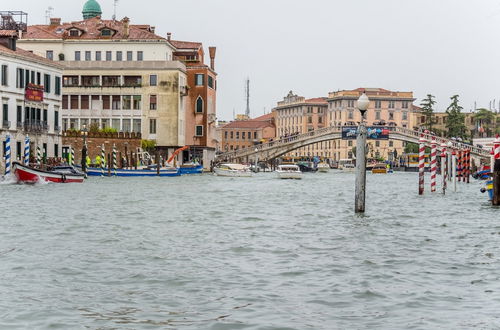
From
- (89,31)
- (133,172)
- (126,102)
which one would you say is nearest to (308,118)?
(89,31)

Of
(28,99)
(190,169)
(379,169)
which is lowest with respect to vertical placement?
(379,169)

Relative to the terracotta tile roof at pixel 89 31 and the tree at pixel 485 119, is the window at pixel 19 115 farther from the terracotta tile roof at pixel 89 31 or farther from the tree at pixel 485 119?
the tree at pixel 485 119

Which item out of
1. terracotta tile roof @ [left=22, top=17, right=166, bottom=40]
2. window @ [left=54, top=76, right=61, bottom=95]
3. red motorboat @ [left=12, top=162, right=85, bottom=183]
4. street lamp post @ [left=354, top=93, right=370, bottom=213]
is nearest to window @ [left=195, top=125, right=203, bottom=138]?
terracotta tile roof @ [left=22, top=17, right=166, bottom=40]

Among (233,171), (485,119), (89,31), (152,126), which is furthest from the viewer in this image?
(485,119)

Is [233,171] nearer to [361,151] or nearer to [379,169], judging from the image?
[379,169]

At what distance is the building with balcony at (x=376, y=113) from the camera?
128250 mm

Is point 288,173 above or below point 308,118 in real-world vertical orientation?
below

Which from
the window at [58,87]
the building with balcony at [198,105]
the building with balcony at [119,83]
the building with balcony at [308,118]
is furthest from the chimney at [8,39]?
Answer: the building with balcony at [308,118]

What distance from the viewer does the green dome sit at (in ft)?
258

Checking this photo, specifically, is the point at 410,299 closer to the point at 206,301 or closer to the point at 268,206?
the point at 206,301

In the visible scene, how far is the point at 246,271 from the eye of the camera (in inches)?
465

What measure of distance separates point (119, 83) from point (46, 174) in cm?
2959

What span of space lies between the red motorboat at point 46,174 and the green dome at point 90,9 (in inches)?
→ 1560

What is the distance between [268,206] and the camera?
26.4 m
